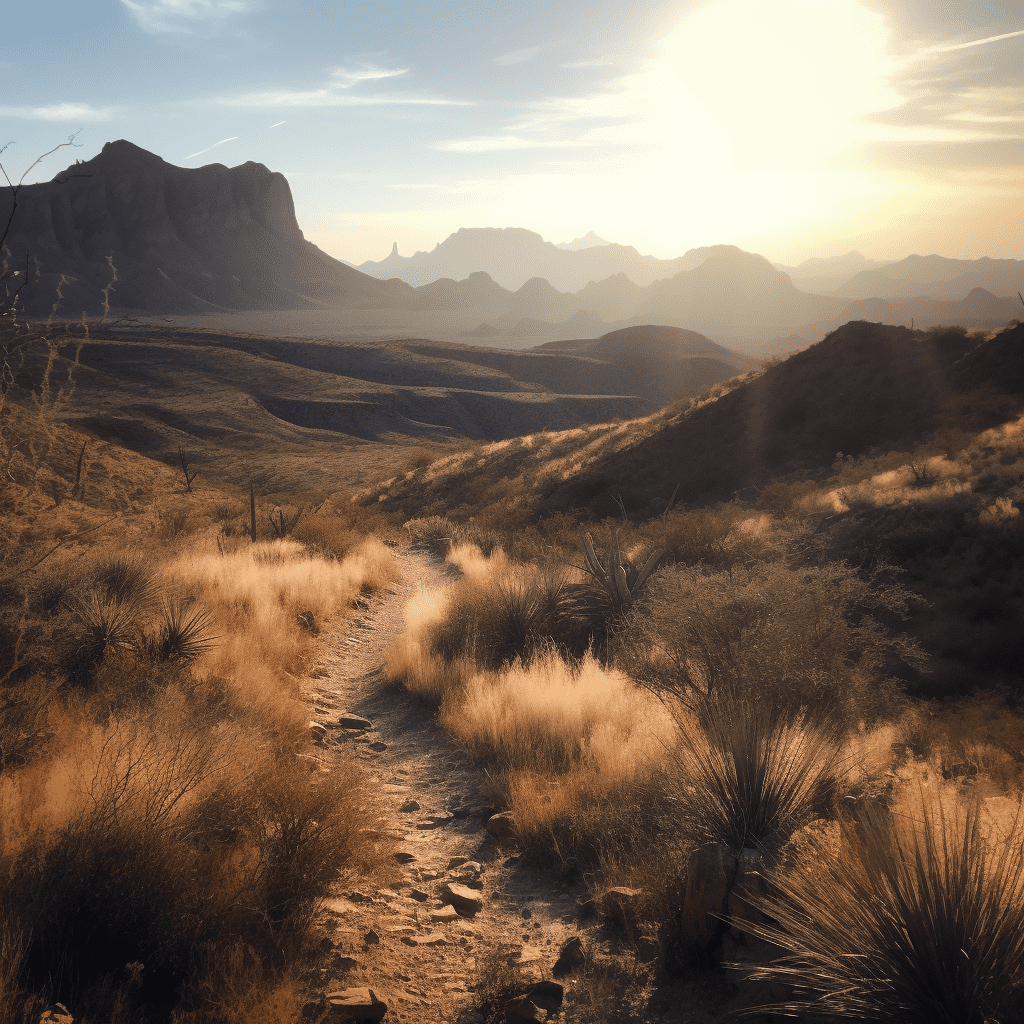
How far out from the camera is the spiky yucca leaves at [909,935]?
7.55 feet

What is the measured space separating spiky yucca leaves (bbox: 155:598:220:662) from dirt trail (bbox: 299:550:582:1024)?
1.39m

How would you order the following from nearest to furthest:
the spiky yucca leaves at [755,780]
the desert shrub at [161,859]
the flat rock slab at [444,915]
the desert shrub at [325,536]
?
the desert shrub at [161,859] < the spiky yucca leaves at [755,780] < the flat rock slab at [444,915] < the desert shrub at [325,536]

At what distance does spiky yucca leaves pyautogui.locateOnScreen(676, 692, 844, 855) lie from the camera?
357 cm

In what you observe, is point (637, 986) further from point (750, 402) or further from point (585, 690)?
point (750, 402)

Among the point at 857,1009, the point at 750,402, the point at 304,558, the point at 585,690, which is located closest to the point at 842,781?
the point at 857,1009

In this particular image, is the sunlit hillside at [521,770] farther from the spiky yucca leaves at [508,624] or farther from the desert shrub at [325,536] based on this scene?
the desert shrub at [325,536]

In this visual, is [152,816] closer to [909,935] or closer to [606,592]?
[909,935]

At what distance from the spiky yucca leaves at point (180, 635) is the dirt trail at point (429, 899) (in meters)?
1.39

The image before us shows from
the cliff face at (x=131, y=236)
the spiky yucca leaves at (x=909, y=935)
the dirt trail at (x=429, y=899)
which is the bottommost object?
the dirt trail at (x=429, y=899)

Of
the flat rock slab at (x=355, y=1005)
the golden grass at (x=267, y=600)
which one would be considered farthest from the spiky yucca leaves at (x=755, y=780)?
the golden grass at (x=267, y=600)

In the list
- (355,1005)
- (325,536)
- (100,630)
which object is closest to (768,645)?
(355,1005)

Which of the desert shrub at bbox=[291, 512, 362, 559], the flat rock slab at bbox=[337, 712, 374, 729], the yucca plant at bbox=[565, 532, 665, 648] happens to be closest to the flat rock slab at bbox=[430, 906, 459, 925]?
the flat rock slab at bbox=[337, 712, 374, 729]

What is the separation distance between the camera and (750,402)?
2442cm

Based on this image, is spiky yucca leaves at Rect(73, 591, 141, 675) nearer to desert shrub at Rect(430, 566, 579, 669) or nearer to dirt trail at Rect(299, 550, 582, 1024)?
dirt trail at Rect(299, 550, 582, 1024)
